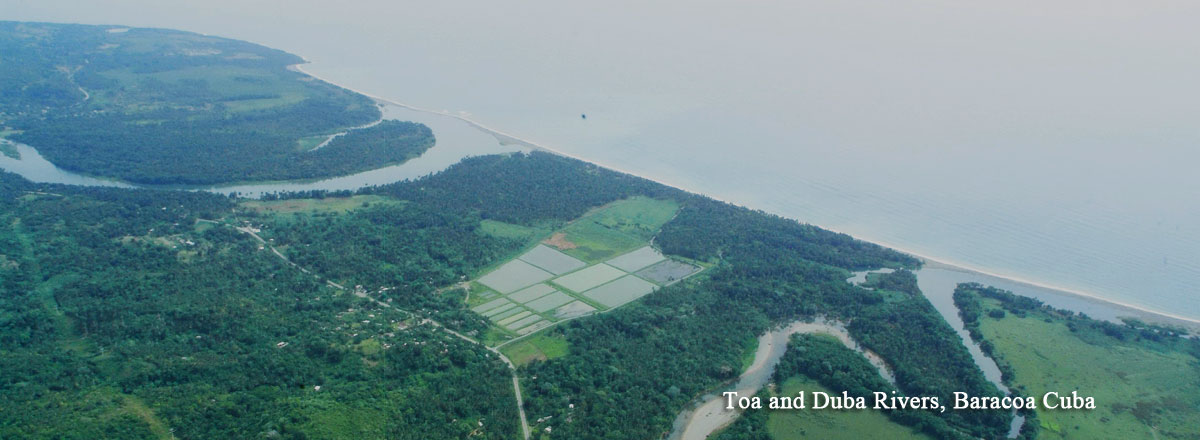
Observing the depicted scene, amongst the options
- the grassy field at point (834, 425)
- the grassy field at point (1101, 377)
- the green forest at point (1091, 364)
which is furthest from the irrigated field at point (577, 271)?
the grassy field at point (1101, 377)

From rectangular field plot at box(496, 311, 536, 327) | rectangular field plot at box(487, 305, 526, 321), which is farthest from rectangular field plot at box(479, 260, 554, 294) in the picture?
rectangular field plot at box(496, 311, 536, 327)

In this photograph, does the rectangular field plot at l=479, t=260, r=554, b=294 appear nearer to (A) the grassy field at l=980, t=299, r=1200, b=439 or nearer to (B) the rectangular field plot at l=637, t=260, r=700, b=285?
(B) the rectangular field plot at l=637, t=260, r=700, b=285

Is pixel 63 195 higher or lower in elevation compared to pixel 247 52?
lower

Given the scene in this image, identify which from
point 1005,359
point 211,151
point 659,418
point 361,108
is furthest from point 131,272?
point 1005,359

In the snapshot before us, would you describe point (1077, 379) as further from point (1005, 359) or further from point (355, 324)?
point (355, 324)

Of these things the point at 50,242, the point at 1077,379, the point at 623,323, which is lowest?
the point at 50,242

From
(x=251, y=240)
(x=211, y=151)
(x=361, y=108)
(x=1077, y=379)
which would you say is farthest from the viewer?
(x=361, y=108)

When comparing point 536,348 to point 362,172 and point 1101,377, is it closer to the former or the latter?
point 1101,377
